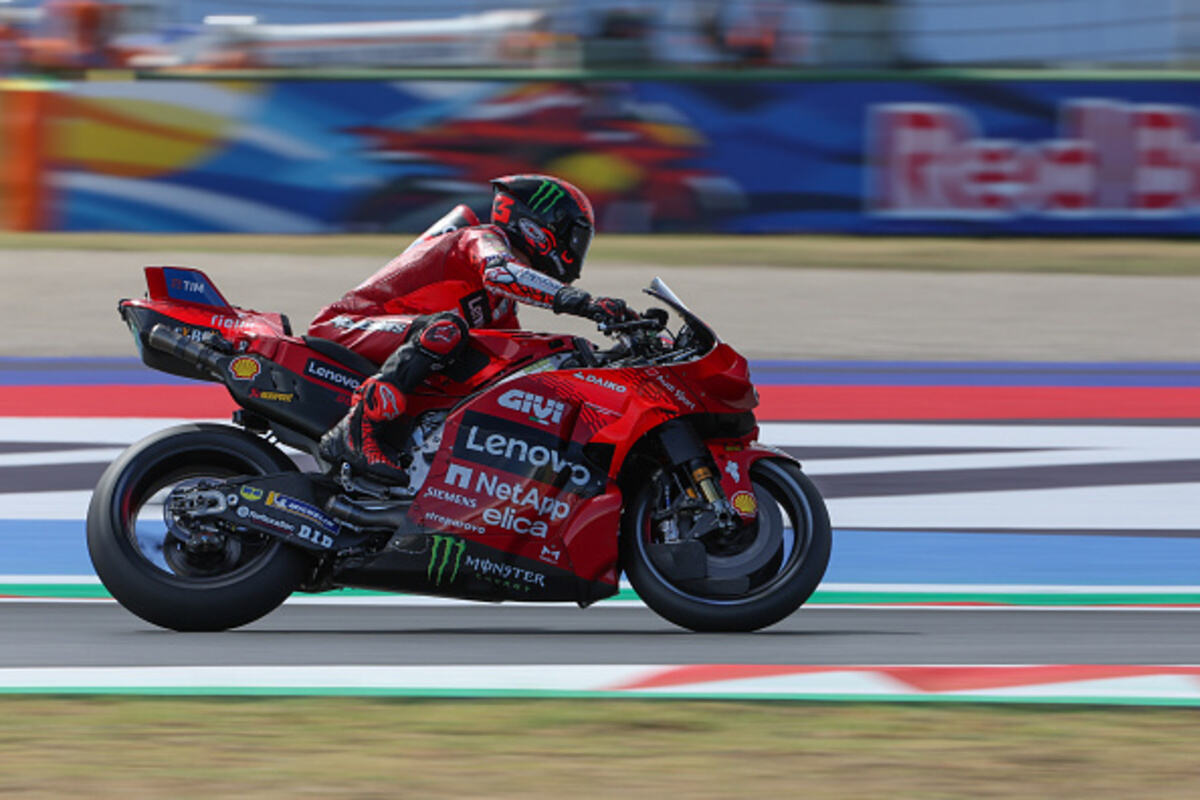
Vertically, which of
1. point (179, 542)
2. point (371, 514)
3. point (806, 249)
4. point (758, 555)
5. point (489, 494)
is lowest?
point (179, 542)

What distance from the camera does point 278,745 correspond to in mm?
4465

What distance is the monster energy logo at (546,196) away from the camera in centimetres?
609

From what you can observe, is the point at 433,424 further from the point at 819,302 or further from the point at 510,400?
the point at 819,302

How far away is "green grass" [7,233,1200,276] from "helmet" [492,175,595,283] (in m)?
11.3

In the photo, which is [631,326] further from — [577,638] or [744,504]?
[577,638]

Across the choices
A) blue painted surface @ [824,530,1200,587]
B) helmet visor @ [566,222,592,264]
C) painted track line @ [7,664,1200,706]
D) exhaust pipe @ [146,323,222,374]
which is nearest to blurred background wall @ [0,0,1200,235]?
blue painted surface @ [824,530,1200,587]

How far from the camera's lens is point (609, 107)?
62.0 feet

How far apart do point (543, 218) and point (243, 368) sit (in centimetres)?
104

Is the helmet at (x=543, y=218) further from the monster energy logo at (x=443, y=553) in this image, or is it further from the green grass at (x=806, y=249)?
the green grass at (x=806, y=249)

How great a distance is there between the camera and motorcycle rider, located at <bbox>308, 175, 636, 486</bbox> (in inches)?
228

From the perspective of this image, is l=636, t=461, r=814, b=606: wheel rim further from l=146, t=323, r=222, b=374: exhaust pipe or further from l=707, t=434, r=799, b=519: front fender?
l=146, t=323, r=222, b=374: exhaust pipe

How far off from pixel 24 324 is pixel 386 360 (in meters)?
8.49

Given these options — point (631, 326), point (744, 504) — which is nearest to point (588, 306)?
point (631, 326)

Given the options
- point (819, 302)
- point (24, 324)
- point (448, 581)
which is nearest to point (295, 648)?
point (448, 581)
